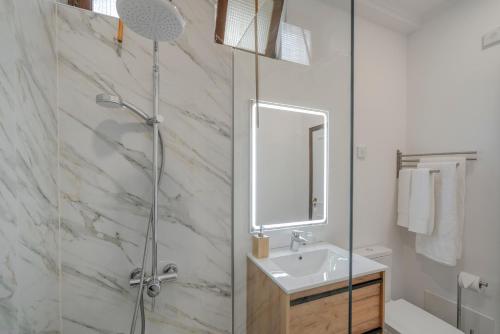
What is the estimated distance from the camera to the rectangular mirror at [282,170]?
1.25m

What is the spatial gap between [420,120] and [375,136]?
0.48m

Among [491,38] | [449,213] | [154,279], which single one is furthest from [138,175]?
[491,38]

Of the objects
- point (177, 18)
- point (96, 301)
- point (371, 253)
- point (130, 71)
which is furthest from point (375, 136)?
point (96, 301)

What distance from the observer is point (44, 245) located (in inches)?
31.4

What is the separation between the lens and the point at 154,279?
0.93m

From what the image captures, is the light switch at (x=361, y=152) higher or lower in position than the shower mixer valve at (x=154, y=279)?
higher

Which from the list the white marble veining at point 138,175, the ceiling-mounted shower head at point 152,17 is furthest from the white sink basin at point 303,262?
the ceiling-mounted shower head at point 152,17

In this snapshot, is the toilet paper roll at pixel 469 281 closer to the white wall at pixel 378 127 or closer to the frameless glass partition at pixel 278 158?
the white wall at pixel 378 127

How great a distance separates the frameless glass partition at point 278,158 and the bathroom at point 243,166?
0.5 inches

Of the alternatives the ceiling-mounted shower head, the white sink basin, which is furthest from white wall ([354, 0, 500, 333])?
the ceiling-mounted shower head

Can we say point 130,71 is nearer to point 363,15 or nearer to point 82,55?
point 82,55

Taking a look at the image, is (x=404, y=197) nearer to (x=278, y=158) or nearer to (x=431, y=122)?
(x=431, y=122)

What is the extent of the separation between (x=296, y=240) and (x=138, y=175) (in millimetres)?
958

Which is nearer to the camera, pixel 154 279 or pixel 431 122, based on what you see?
pixel 154 279
